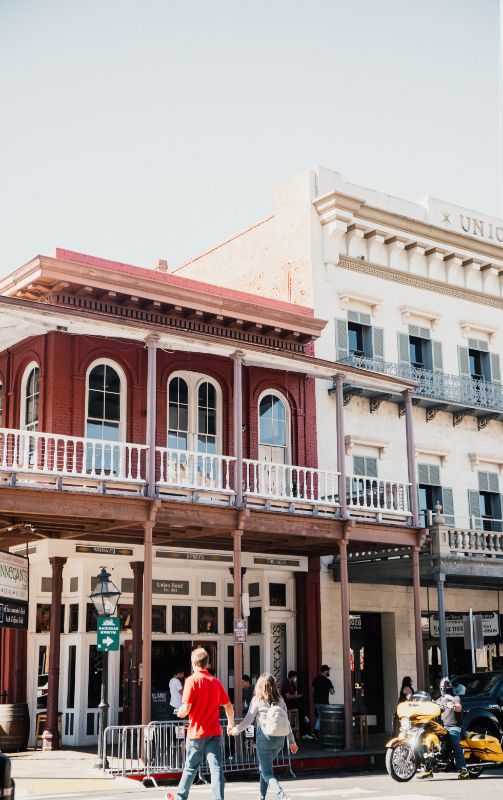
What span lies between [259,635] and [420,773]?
8280 millimetres

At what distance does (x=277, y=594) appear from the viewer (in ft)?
79.3

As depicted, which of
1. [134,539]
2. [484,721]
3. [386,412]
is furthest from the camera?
[386,412]

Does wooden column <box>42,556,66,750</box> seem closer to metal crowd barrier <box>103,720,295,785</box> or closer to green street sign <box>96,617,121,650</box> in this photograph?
metal crowd barrier <box>103,720,295,785</box>

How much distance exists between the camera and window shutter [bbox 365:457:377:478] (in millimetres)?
26039

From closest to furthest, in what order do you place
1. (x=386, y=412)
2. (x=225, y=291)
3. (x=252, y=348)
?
1. (x=252, y=348)
2. (x=225, y=291)
3. (x=386, y=412)

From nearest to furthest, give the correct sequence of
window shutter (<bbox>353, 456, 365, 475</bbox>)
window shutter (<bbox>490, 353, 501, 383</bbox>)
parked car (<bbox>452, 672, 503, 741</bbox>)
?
parked car (<bbox>452, 672, 503, 741</bbox>)
window shutter (<bbox>353, 456, 365, 475</bbox>)
window shutter (<bbox>490, 353, 501, 383</bbox>)

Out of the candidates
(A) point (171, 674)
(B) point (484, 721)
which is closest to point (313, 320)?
(A) point (171, 674)

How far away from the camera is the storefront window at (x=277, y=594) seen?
24000 millimetres

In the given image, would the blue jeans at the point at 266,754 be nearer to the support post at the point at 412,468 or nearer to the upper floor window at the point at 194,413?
the support post at the point at 412,468

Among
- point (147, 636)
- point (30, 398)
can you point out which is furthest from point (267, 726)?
point (30, 398)

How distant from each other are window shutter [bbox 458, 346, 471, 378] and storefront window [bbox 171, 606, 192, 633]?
1079 cm

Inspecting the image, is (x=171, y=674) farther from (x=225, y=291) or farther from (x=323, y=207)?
(x=323, y=207)

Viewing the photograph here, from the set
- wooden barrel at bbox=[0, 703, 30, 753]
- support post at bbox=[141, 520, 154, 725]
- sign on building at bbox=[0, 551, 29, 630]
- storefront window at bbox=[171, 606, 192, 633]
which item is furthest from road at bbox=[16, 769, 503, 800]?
storefront window at bbox=[171, 606, 192, 633]

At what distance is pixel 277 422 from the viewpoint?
81.0ft
